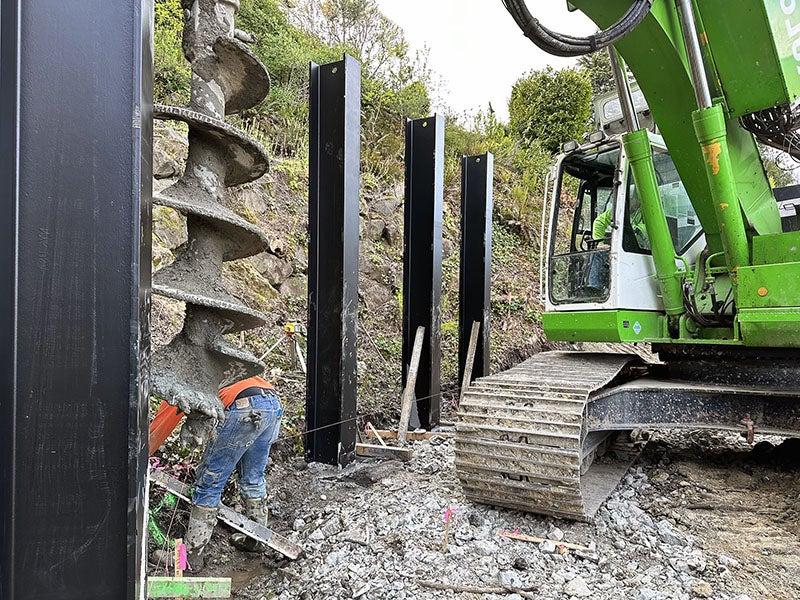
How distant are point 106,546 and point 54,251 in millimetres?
545

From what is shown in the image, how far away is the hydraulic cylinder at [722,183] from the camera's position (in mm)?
3447

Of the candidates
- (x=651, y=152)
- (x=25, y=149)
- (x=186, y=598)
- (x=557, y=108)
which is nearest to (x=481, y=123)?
(x=557, y=108)

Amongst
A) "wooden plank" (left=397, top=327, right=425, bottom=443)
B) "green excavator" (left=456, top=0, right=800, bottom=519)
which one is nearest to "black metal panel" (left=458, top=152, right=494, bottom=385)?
"wooden plank" (left=397, top=327, right=425, bottom=443)

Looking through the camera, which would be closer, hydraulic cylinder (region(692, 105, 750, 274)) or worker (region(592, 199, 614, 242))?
hydraulic cylinder (region(692, 105, 750, 274))

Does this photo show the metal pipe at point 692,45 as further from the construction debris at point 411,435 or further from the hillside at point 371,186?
the hillside at point 371,186

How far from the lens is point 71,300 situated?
1.06m

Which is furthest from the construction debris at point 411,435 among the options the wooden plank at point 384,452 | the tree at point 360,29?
the tree at point 360,29

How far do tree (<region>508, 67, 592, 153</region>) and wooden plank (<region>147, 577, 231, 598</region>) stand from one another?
1207 cm

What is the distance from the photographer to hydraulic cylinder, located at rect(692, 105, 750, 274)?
3.45 m

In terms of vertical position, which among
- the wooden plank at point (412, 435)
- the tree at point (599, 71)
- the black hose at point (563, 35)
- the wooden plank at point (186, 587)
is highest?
the tree at point (599, 71)

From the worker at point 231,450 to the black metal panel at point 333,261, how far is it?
1003 millimetres

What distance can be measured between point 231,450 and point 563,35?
2.69m

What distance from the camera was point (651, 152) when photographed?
4160 millimetres

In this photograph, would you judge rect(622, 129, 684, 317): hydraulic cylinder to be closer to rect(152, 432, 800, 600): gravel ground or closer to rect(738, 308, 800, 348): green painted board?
rect(738, 308, 800, 348): green painted board
